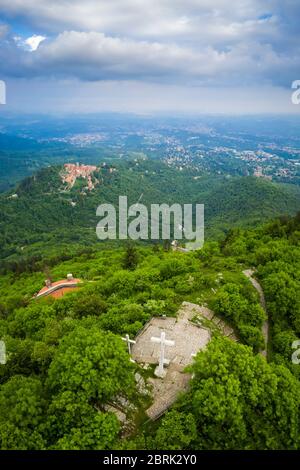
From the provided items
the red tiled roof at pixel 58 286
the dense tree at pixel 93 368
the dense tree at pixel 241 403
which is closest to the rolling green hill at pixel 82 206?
the red tiled roof at pixel 58 286

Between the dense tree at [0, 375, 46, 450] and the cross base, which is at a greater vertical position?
the dense tree at [0, 375, 46, 450]

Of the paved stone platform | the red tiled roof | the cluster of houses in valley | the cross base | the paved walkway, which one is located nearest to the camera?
the paved stone platform

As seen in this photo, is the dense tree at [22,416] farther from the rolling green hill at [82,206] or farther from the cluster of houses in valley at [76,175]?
the cluster of houses in valley at [76,175]

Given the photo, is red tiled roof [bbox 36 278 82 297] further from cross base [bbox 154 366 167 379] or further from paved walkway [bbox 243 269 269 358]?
cross base [bbox 154 366 167 379]

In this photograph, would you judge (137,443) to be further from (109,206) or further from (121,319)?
(109,206)

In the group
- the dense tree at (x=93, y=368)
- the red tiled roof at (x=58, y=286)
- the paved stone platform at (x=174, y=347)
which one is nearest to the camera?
the dense tree at (x=93, y=368)

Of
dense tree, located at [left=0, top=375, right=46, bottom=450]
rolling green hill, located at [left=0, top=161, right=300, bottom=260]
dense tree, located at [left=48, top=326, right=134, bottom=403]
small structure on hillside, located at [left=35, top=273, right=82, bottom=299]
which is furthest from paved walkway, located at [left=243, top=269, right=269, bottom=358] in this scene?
rolling green hill, located at [left=0, top=161, right=300, bottom=260]

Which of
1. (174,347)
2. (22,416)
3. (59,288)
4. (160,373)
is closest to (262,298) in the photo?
(174,347)
